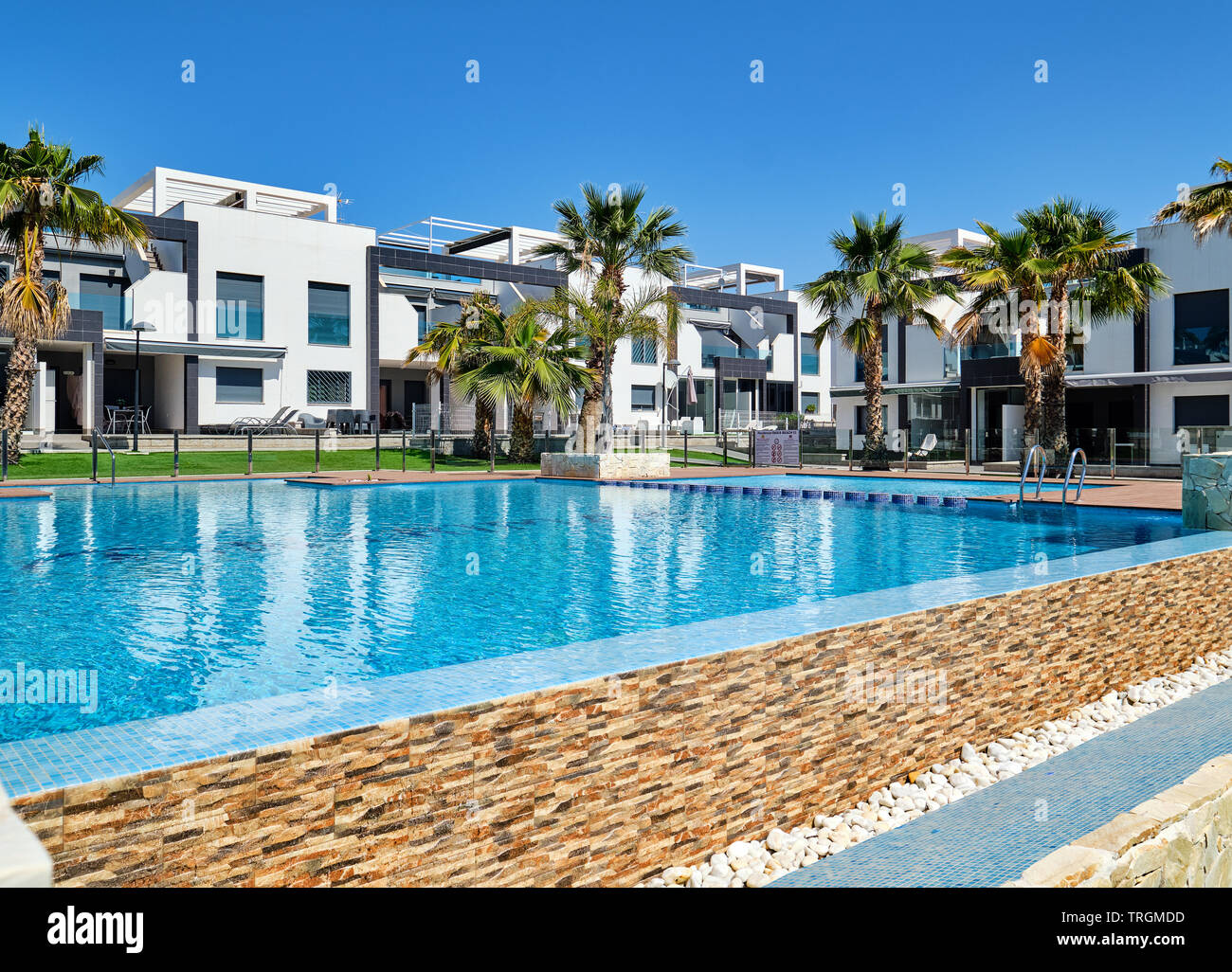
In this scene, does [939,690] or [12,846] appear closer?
[12,846]

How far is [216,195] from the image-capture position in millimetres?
42469

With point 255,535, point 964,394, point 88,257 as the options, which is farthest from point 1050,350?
point 88,257

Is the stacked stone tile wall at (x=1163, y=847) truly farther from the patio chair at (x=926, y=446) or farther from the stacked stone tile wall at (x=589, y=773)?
the patio chair at (x=926, y=446)

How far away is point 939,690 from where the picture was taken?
5793mm

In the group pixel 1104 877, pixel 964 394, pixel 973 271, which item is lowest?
pixel 1104 877

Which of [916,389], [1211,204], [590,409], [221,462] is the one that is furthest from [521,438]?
[1211,204]

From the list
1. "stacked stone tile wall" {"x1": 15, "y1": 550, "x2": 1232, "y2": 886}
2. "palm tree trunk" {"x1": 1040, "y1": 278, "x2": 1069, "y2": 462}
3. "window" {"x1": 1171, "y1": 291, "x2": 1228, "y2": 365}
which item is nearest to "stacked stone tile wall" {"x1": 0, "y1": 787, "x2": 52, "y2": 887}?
"stacked stone tile wall" {"x1": 15, "y1": 550, "x2": 1232, "y2": 886}

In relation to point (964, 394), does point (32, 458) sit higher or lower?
lower

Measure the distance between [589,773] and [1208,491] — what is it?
9611 mm

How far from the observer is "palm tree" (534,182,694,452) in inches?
1064

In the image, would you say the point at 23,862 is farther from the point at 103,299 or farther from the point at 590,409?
the point at 103,299

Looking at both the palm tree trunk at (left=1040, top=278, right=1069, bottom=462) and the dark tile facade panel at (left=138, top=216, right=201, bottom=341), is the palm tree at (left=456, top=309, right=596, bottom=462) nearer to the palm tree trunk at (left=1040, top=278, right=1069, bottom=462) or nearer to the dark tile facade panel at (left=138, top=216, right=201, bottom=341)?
the dark tile facade panel at (left=138, top=216, right=201, bottom=341)

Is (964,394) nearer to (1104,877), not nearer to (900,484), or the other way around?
(900,484)

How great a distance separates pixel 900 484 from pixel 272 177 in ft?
104
